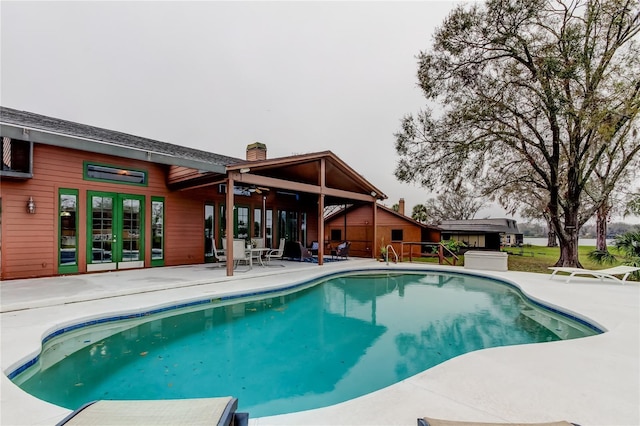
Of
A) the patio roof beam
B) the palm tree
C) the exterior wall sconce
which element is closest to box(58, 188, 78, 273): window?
the exterior wall sconce

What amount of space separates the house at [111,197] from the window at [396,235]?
6448mm

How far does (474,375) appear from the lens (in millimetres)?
2984

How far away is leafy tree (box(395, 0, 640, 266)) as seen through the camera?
10141mm

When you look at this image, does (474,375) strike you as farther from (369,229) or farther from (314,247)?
(369,229)

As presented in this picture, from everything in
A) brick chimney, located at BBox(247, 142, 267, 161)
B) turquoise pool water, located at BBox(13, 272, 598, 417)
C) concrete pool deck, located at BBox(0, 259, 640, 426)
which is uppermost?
brick chimney, located at BBox(247, 142, 267, 161)

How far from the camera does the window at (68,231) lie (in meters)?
8.19

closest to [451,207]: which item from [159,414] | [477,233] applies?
[477,233]

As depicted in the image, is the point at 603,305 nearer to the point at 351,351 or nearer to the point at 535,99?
the point at 351,351

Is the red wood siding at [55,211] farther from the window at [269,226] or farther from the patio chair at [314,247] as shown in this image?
the patio chair at [314,247]

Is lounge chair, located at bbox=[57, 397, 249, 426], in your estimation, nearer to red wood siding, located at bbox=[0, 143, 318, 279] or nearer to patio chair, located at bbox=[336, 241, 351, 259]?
red wood siding, located at bbox=[0, 143, 318, 279]

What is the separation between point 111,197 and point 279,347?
25.2 feet

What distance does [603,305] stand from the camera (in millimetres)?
6078

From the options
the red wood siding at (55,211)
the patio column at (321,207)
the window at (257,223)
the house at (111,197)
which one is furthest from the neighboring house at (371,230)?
the red wood siding at (55,211)

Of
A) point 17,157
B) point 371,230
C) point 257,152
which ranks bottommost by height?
point 371,230
